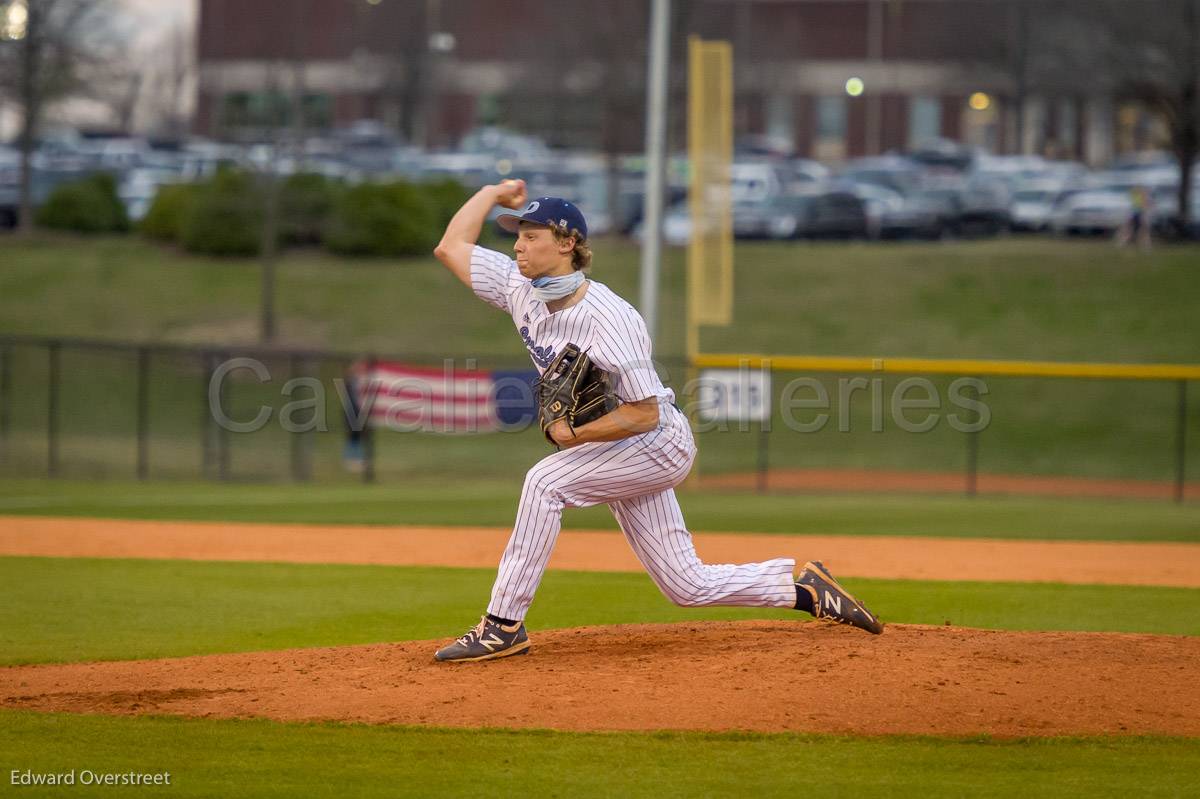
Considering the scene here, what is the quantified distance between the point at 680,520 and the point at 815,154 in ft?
180

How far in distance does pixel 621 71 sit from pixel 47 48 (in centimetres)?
1364

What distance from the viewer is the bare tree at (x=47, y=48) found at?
33.7 m

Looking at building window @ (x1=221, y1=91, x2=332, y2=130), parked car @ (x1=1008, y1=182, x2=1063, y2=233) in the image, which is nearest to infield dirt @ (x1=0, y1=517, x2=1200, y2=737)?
Answer: building window @ (x1=221, y1=91, x2=332, y2=130)

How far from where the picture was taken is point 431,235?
3500 centimetres

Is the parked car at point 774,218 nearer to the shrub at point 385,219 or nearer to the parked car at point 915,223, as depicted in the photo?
the parked car at point 915,223

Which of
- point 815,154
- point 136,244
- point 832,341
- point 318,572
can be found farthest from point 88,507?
point 815,154

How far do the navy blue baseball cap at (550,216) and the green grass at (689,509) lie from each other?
867cm

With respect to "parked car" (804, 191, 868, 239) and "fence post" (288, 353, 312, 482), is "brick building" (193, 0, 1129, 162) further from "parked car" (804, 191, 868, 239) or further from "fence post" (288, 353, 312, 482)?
"fence post" (288, 353, 312, 482)

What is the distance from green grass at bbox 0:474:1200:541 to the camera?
15.0 metres

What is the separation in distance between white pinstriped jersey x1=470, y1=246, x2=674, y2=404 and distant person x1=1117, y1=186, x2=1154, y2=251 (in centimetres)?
3087

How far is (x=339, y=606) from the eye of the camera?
918cm

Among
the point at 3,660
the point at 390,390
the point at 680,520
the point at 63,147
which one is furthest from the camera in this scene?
the point at 63,147

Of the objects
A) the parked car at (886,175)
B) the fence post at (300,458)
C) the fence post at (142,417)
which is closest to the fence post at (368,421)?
the fence post at (300,458)

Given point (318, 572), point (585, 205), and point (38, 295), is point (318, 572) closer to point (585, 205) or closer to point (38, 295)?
point (38, 295)
